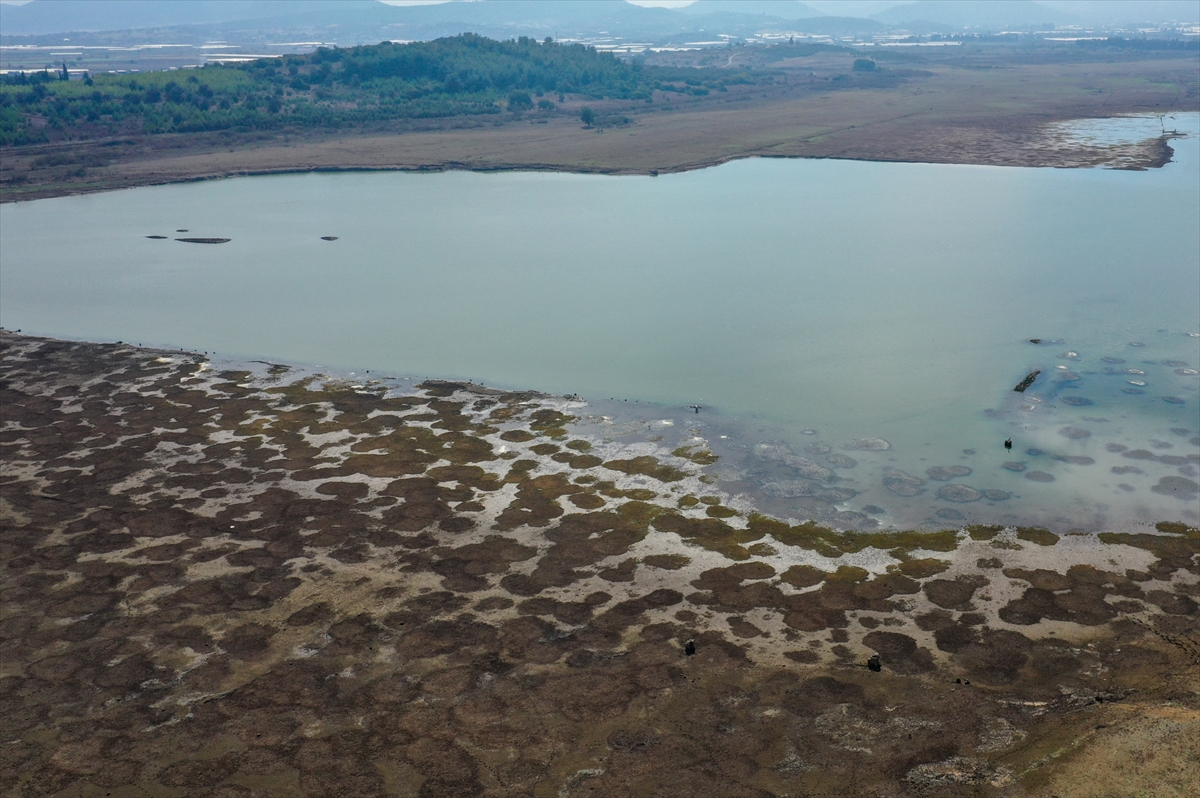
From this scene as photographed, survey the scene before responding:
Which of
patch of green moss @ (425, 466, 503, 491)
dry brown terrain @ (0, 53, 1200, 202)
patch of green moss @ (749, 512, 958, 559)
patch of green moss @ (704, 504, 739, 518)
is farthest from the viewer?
dry brown terrain @ (0, 53, 1200, 202)

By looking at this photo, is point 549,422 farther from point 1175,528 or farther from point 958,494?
point 1175,528

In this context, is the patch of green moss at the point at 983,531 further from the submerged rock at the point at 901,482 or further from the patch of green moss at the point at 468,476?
the patch of green moss at the point at 468,476

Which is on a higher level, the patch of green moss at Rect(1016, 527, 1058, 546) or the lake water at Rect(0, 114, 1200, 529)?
the lake water at Rect(0, 114, 1200, 529)

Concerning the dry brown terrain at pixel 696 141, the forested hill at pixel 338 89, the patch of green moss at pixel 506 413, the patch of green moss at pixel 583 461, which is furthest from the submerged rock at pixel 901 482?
the forested hill at pixel 338 89

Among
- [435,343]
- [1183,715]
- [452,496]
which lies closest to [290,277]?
[435,343]

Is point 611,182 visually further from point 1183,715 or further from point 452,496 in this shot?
point 1183,715

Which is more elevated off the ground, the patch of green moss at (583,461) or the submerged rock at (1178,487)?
the submerged rock at (1178,487)

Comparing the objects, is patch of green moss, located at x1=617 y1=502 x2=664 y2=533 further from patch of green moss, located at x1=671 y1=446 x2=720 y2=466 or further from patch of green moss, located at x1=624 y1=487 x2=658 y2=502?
patch of green moss, located at x1=671 y1=446 x2=720 y2=466

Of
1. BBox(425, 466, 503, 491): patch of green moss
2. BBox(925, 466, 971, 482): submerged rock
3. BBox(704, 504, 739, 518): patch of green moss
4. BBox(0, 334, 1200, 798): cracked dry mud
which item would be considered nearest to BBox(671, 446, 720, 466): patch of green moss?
BBox(0, 334, 1200, 798): cracked dry mud
